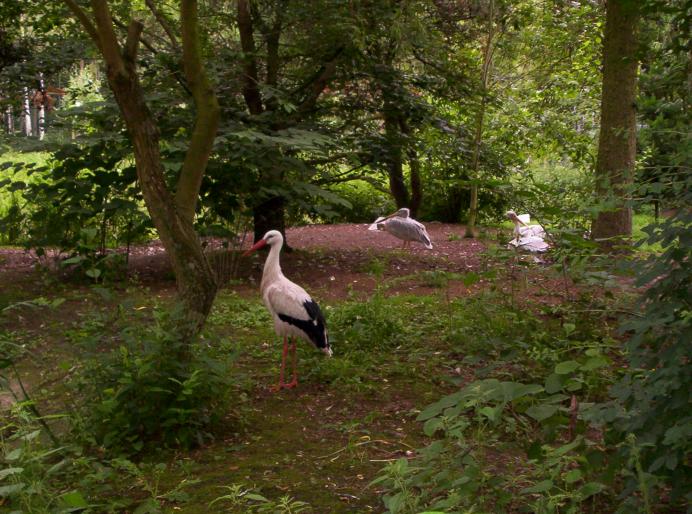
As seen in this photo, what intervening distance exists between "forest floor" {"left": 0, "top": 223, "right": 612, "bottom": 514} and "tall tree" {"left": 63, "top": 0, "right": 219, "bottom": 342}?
18.7 inches

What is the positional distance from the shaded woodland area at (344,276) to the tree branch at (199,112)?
0.6 inches

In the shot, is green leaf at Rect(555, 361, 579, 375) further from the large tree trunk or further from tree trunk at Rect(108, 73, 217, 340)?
the large tree trunk

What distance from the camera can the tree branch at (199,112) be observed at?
4.97 metres

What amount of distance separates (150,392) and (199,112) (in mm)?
1826

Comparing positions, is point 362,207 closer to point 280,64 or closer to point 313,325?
point 280,64

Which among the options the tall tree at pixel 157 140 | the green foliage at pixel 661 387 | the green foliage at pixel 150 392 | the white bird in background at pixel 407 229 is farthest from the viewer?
the white bird in background at pixel 407 229

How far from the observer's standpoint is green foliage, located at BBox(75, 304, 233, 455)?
14.1 feet

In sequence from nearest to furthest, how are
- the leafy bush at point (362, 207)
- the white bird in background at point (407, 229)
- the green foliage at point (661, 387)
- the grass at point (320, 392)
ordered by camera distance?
the green foliage at point (661, 387), the grass at point (320, 392), the white bird in background at point (407, 229), the leafy bush at point (362, 207)

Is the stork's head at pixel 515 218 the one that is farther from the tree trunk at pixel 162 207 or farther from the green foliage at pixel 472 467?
the green foliage at pixel 472 467

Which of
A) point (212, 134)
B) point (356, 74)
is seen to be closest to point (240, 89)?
point (356, 74)

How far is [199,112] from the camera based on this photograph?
5059 mm

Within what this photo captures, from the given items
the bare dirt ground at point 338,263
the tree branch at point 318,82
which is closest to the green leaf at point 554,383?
the bare dirt ground at point 338,263

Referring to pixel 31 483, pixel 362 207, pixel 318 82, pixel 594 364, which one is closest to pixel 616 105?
pixel 318 82

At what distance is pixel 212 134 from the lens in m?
5.08
